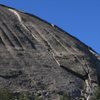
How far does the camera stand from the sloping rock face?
52.9 meters

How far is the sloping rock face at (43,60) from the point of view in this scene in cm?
5294

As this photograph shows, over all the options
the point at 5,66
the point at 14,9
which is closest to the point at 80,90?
the point at 5,66

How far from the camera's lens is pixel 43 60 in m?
56.3

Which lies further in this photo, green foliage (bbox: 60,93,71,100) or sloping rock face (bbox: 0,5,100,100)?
sloping rock face (bbox: 0,5,100,100)

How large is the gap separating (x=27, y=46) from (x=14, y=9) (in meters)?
7.55

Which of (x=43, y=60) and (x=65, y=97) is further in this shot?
(x=43, y=60)

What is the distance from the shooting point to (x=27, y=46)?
57.6m

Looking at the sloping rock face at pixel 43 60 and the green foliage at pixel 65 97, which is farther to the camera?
the sloping rock face at pixel 43 60

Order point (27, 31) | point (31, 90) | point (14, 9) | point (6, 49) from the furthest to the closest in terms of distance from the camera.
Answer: point (14, 9)
point (27, 31)
point (6, 49)
point (31, 90)

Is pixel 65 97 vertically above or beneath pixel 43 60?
beneath

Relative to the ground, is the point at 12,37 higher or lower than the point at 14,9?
lower

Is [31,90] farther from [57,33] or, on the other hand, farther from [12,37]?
[57,33]

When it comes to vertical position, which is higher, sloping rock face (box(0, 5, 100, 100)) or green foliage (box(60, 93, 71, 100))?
sloping rock face (box(0, 5, 100, 100))

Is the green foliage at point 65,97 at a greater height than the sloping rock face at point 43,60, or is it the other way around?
the sloping rock face at point 43,60
